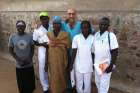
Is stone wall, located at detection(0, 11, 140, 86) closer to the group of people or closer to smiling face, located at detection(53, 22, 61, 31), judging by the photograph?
the group of people

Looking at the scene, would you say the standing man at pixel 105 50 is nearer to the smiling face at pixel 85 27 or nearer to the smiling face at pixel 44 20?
the smiling face at pixel 85 27

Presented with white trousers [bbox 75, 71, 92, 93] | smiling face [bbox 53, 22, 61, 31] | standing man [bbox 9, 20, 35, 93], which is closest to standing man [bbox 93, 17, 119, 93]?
white trousers [bbox 75, 71, 92, 93]

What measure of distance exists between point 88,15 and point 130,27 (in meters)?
1.43

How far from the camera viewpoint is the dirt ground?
28.6ft

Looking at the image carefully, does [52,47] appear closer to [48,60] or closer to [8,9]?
[48,60]

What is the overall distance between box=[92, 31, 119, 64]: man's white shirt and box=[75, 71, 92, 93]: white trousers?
45 cm

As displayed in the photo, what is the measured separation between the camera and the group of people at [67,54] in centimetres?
677

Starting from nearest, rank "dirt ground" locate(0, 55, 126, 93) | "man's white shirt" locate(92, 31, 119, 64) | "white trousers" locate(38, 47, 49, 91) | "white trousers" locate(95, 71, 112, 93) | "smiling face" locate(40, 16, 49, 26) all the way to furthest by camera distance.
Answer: "man's white shirt" locate(92, 31, 119, 64), "white trousers" locate(95, 71, 112, 93), "smiling face" locate(40, 16, 49, 26), "white trousers" locate(38, 47, 49, 91), "dirt ground" locate(0, 55, 126, 93)

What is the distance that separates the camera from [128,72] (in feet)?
27.5

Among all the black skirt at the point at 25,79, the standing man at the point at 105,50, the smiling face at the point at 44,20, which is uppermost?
the smiling face at the point at 44,20

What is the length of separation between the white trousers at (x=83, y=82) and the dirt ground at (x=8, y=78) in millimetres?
1114

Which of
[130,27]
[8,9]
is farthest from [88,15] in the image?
[8,9]

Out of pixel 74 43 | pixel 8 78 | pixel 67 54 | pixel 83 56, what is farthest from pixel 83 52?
pixel 8 78

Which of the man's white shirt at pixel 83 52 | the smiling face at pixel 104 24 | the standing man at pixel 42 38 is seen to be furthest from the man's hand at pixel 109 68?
the standing man at pixel 42 38
